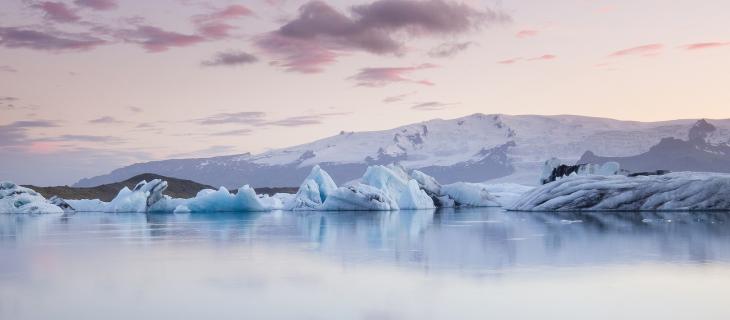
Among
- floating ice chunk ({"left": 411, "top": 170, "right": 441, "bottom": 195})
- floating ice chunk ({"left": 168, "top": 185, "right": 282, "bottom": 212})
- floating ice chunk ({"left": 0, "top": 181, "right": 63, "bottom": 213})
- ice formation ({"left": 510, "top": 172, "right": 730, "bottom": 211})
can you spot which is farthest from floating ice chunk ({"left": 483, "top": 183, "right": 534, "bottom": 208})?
floating ice chunk ({"left": 0, "top": 181, "right": 63, "bottom": 213})

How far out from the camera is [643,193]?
108ft

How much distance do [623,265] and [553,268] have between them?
1136 millimetres

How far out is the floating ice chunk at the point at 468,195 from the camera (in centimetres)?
5378

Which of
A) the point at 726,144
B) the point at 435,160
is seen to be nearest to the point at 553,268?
the point at 435,160

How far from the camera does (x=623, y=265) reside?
10.9 m

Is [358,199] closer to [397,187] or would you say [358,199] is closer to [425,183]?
[397,187]

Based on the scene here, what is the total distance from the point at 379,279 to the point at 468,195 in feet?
146

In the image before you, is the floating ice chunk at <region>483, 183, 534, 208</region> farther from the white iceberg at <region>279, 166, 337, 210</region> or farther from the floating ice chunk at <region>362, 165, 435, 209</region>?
the white iceberg at <region>279, 166, 337, 210</region>

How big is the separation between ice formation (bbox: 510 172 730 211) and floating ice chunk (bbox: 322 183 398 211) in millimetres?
10867

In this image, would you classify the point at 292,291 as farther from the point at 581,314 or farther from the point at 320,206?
the point at 320,206

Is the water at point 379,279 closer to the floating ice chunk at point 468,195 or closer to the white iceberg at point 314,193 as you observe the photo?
the white iceberg at point 314,193

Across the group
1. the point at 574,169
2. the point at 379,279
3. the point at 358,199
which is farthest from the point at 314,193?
the point at 379,279

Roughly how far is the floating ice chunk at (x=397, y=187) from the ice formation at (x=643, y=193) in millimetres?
13013

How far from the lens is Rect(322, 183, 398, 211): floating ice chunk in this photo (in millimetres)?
42688
